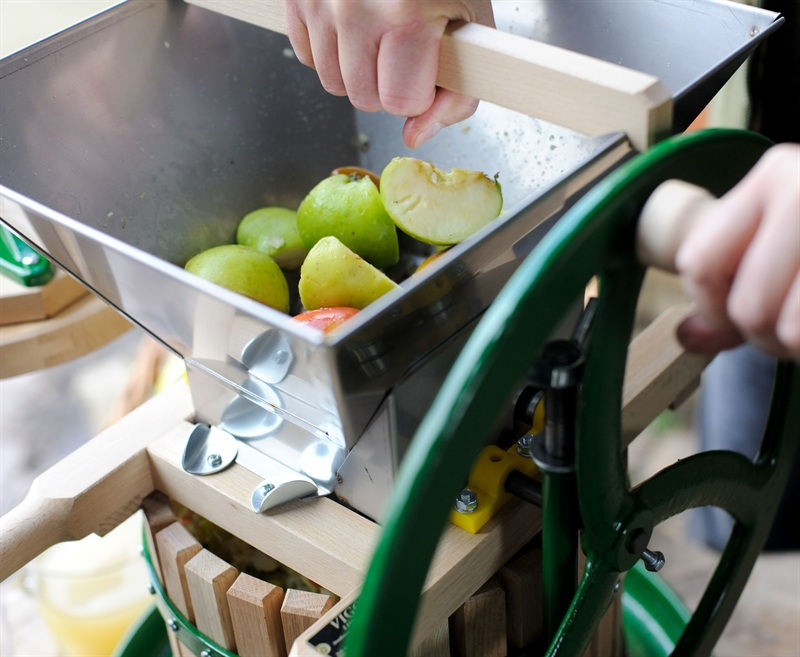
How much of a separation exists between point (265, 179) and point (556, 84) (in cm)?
45

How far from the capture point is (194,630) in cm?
78

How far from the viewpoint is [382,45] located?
0.67m

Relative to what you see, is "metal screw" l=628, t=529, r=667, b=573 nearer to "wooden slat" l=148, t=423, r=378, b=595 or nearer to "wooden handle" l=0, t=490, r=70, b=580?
"wooden slat" l=148, t=423, r=378, b=595

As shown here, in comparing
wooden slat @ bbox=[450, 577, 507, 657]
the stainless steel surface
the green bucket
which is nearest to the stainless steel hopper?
the stainless steel surface

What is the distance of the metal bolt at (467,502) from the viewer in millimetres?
665

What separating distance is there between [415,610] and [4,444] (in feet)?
5.29

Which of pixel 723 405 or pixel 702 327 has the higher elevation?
pixel 702 327

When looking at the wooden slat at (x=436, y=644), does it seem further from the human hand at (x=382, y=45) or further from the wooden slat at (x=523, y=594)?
the human hand at (x=382, y=45)

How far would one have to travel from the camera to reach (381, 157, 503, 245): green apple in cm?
75

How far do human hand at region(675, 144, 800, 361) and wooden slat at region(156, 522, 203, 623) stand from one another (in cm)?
48

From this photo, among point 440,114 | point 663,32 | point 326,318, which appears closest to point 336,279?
point 326,318

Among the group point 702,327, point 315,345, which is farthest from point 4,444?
point 702,327

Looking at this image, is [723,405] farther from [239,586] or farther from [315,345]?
[315,345]

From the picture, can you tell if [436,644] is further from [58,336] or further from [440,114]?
[58,336]
